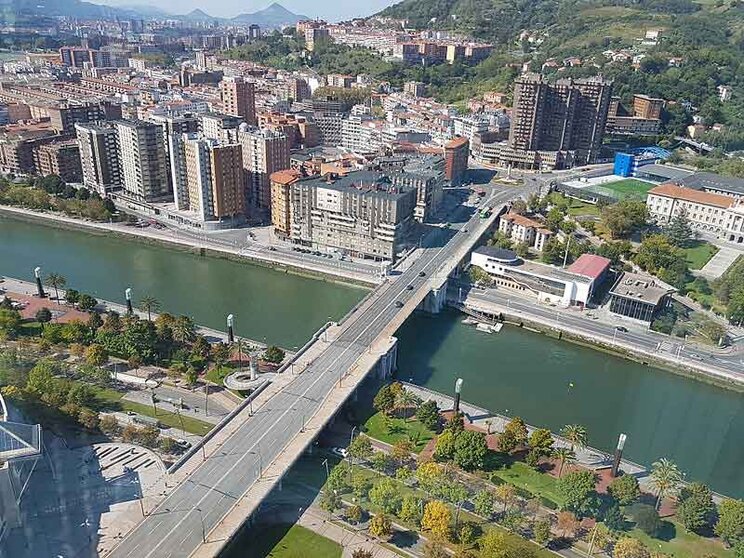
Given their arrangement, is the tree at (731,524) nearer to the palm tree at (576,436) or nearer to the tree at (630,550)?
the tree at (630,550)

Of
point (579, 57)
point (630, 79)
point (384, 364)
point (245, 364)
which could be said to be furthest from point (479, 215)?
point (579, 57)

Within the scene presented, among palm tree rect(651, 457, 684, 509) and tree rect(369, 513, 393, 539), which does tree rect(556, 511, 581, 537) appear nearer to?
palm tree rect(651, 457, 684, 509)

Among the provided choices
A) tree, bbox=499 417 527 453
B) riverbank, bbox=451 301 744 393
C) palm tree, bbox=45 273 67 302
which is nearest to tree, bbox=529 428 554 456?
tree, bbox=499 417 527 453

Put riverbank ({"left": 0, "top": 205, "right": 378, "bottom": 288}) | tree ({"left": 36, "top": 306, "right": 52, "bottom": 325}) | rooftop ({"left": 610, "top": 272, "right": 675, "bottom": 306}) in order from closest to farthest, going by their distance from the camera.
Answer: tree ({"left": 36, "top": 306, "right": 52, "bottom": 325})
rooftop ({"left": 610, "top": 272, "right": 675, "bottom": 306})
riverbank ({"left": 0, "top": 205, "right": 378, "bottom": 288})

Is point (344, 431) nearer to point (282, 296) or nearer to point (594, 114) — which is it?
point (282, 296)

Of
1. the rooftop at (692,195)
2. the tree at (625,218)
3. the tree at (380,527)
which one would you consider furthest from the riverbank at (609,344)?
the rooftop at (692,195)

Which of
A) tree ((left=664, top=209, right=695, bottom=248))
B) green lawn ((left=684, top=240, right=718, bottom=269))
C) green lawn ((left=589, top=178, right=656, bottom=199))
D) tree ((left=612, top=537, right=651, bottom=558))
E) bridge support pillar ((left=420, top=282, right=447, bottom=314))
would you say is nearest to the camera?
tree ((left=612, top=537, right=651, bottom=558))
